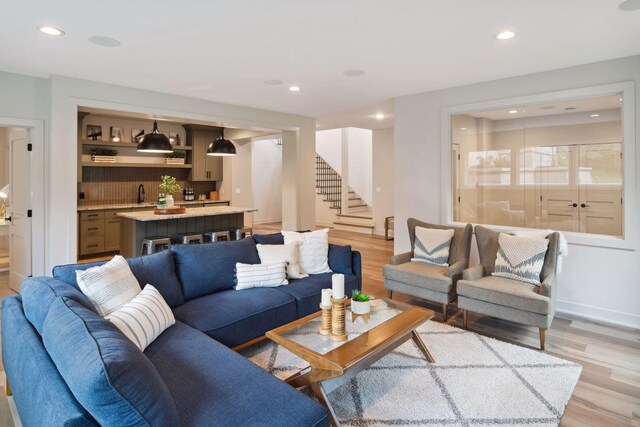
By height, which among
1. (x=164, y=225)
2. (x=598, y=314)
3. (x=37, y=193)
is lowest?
(x=598, y=314)

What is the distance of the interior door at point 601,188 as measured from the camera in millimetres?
3914

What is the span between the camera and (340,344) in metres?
2.22

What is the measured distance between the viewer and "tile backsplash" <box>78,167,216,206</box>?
7133 millimetres

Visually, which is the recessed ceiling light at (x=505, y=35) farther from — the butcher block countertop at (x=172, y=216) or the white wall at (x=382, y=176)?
the white wall at (x=382, y=176)

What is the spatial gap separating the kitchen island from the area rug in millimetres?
2979

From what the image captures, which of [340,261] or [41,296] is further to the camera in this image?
[340,261]

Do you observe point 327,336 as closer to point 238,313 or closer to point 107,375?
point 238,313

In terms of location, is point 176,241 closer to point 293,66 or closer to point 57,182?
point 57,182

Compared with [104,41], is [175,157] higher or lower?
lower

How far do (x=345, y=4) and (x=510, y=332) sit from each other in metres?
3.11

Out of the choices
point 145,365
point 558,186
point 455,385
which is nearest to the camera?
point 145,365

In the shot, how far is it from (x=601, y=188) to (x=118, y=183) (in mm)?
7988

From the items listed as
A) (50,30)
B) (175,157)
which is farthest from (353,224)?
(50,30)

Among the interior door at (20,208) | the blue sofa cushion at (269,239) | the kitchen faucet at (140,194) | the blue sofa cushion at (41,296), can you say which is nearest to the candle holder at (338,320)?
the blue sofa cushion at (41,296)
